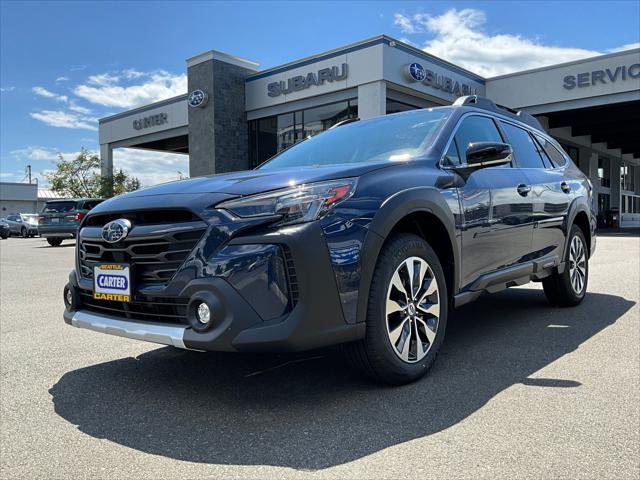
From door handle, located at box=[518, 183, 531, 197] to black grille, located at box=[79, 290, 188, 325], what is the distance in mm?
2919

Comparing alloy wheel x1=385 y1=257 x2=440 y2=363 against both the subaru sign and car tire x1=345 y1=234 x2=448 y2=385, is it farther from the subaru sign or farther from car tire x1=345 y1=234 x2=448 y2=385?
the subaru sign

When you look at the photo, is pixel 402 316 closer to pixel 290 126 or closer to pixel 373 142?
pixel 373 142

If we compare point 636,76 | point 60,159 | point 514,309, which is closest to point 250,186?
point 514,309

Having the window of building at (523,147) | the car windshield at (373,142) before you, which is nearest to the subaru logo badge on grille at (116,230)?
the car windshield at (373,142)

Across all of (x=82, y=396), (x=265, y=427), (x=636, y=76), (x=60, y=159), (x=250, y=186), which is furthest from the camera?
(x=60, y=159)

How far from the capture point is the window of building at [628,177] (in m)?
40.4

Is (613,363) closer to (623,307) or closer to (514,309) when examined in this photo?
(514,309)

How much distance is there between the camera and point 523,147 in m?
5.05

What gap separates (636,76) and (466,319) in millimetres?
20928

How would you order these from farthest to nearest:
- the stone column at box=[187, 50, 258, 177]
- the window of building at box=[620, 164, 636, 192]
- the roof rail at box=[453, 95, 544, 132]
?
the window of building at box=[620, 164, 636, 192] < the stone column at box=[187, 50, 258, 177] < the roof rail at box=[453, 95, 544, 132]

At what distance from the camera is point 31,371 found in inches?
145

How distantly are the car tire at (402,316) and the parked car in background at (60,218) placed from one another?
17599 mm

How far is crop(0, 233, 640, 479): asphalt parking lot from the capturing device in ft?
7.59

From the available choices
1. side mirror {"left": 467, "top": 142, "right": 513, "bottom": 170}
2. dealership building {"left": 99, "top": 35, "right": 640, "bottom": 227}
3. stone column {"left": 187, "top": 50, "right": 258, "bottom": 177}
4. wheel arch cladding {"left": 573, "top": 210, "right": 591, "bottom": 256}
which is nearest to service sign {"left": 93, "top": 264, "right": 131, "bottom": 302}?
side mirror {"left": 467, "top": 142, "right": 513, "bottom": 170}
